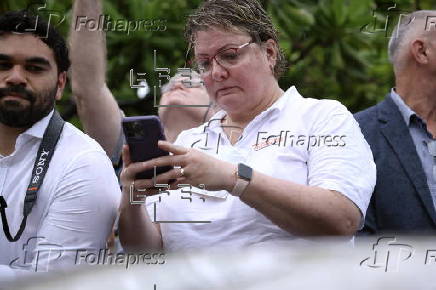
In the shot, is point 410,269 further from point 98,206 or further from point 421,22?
point 421,22

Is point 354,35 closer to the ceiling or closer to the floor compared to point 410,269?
closer to the ceiling

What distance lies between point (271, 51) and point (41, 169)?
98 cm

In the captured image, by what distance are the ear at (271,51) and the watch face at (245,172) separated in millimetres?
656

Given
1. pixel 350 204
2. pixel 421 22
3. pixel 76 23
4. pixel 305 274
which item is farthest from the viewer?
pixel 421 22

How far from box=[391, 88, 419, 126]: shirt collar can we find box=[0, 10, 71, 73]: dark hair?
146 centimetres

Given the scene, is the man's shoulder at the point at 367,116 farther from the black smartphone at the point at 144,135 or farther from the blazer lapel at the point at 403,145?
the black smartphone at the point at 144,135

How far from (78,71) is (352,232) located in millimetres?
1446

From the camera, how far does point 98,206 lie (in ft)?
10.2

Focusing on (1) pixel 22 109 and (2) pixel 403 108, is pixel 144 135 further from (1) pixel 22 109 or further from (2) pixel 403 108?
(2) pixel 403 108

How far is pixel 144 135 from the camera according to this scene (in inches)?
106

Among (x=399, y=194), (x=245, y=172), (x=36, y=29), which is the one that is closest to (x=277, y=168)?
(x=245, y=172)

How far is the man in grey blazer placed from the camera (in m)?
3.46

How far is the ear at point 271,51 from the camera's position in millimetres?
3283

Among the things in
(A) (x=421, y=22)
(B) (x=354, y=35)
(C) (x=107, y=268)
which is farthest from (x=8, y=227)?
(B) (x=354, y=35)
